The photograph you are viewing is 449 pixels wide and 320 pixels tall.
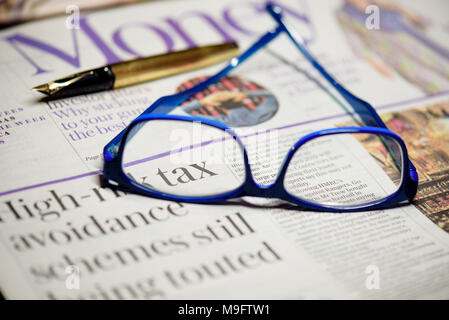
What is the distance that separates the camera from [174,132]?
0.62 metres

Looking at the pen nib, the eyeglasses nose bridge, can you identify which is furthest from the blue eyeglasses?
the pen nib

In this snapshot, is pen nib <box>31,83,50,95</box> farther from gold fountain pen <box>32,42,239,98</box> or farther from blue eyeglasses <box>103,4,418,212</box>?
blue eyeglasses <box>103,4,418,212</box>

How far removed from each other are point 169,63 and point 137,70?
0.17 ft

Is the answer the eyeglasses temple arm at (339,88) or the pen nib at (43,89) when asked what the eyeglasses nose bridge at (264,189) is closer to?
the eyeglasses temple arm at (339,88)

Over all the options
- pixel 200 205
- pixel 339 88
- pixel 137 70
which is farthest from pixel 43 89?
pixel 339 88

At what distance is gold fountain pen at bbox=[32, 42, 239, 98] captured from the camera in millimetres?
667

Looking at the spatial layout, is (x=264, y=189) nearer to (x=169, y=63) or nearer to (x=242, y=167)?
(x=242, y=167)

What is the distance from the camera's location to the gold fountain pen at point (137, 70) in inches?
26.3

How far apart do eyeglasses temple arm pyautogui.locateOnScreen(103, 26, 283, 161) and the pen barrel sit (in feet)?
0.09

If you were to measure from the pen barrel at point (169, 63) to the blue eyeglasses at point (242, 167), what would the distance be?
0.08 m

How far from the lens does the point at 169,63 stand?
751 mm

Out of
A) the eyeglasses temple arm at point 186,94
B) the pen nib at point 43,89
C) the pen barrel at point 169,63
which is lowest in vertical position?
the eyeglasses temple arm at point 186,94

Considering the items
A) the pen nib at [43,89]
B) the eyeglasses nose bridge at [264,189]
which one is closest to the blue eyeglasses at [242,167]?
the eyeglasses nose bridge at [264,189]
